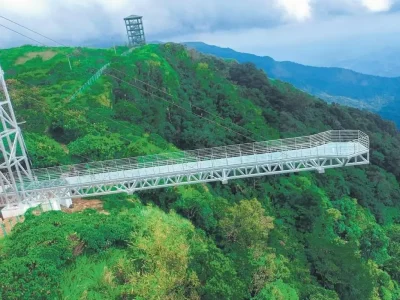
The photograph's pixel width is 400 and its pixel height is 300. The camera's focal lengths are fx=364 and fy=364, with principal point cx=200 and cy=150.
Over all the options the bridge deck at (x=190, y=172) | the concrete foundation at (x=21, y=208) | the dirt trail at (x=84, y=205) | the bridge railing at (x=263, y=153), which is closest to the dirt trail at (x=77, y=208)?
the dirt trail at (x=84, y=205)

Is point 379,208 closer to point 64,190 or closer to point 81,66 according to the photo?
point 64,190

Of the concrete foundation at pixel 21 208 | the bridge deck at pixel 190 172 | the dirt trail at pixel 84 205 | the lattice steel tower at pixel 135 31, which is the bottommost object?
the dirt trail at pixel 84 205

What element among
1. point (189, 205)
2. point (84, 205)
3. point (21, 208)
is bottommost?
point (189, 205)

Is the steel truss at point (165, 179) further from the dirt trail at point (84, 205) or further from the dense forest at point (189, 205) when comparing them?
the dense forest at point (189, 205)

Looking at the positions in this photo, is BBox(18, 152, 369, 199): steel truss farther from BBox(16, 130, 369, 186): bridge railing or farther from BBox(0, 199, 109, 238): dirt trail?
BBox(0, 199, 109, 238): dirt trail

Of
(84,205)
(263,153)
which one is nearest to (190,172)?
(263,153)

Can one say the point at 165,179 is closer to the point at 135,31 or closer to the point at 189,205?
the point at 189,205

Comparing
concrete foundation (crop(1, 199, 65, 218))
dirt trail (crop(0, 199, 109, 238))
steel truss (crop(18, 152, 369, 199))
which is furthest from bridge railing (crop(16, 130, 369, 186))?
dirt trail (crop(0, 199, 109, 238))

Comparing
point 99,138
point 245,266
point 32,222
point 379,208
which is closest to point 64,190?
point 32,222

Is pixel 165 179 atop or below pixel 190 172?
below
